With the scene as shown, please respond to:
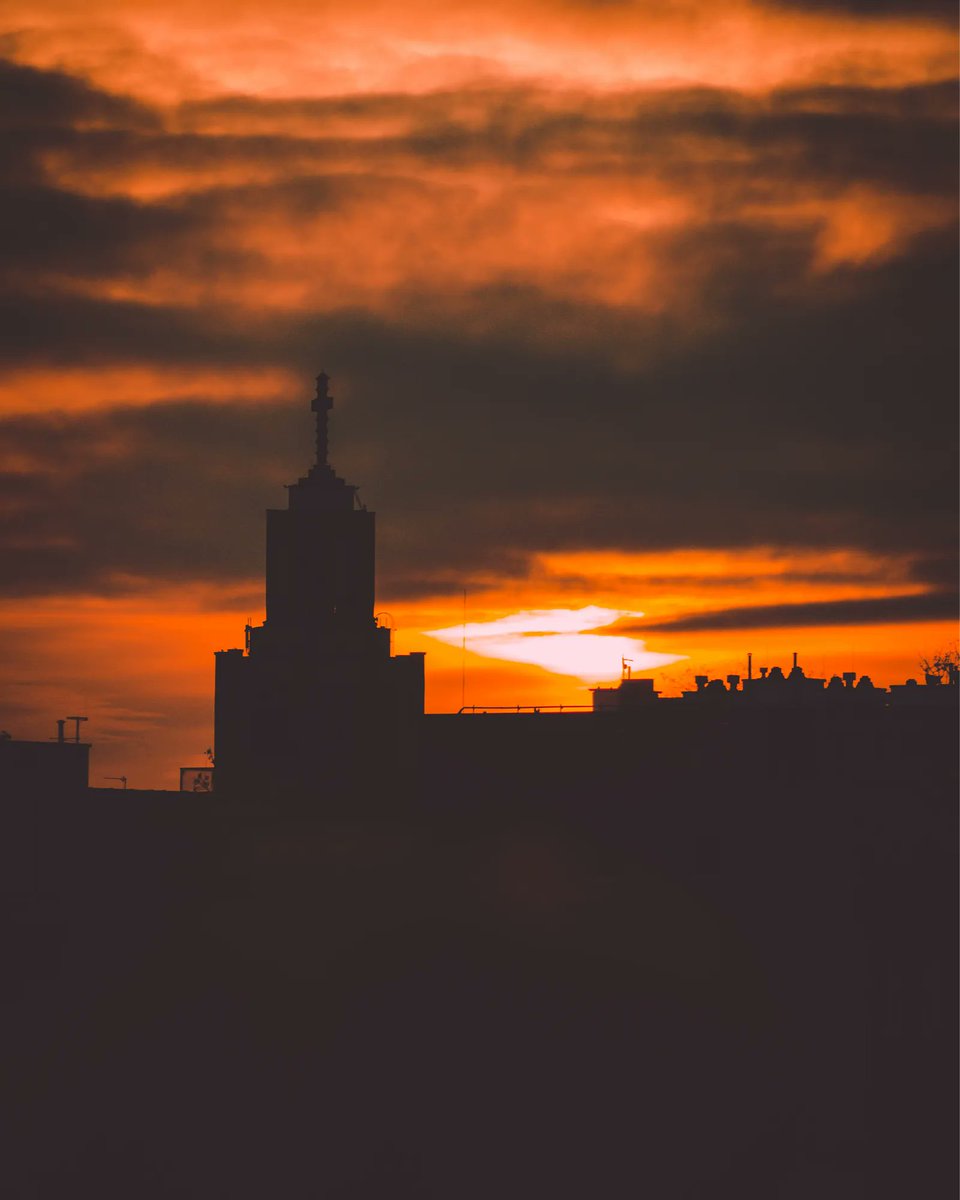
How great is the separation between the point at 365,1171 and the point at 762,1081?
35.4 ft

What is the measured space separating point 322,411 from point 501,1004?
44.4 metres

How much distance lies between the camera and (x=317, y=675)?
3150 inches

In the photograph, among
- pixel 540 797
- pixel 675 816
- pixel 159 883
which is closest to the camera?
pixel 159 883

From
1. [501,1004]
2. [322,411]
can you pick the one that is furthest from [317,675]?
[501,1004]

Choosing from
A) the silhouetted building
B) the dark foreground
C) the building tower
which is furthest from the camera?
the building tower

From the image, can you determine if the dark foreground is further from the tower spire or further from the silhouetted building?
the tower spire

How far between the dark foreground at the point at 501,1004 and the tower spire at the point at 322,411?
31.5 meters

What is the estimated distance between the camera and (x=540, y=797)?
67.7 meters

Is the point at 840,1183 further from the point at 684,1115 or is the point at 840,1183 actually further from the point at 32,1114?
the point at 32,1114

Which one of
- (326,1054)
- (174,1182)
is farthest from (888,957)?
(174,1182)

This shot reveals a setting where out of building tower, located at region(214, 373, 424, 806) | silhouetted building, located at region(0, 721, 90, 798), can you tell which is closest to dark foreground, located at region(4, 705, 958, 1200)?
silhouetted building, located at region(0, 721, 90, 798)

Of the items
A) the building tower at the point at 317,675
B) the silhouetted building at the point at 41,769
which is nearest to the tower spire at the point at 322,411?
the building tower at the point at 317,675

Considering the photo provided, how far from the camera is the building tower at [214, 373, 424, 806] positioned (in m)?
78.0

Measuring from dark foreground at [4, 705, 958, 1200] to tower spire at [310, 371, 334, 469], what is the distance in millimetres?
31537
